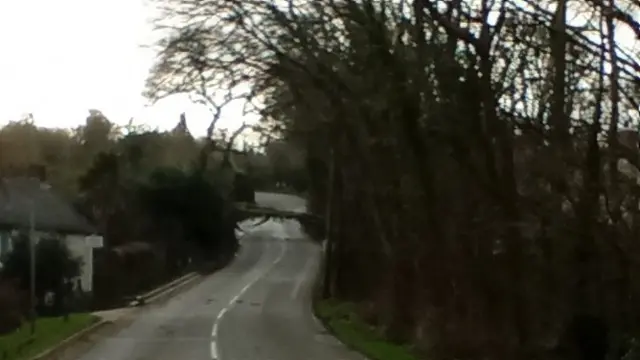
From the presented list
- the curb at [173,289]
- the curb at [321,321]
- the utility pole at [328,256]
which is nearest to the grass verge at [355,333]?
the curb at [321,321]

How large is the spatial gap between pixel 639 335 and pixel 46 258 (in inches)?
1263

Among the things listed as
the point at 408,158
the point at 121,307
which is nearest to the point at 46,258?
the point at 121,307

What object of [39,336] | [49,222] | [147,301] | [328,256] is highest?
[49,222]

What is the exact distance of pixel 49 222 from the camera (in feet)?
193

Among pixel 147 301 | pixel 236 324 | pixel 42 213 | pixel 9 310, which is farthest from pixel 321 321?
pixel 42 213

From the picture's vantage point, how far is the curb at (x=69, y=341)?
87.9 ft

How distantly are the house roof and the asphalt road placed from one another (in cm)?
614

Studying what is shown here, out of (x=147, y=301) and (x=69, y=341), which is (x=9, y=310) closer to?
(x=69, y=341)

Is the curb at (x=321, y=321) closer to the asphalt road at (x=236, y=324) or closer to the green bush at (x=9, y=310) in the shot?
the asphalt road at (x=236, y=324)

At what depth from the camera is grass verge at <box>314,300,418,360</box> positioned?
2810 cm

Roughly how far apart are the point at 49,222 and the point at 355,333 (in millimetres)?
26965

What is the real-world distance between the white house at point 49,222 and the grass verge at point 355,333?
10704mm

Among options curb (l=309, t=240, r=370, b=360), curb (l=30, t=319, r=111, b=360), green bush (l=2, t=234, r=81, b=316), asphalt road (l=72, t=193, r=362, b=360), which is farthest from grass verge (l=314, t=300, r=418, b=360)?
green bush (l=2, t=234, r=81, b=316)

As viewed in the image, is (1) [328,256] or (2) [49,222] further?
(2) [49,222]
